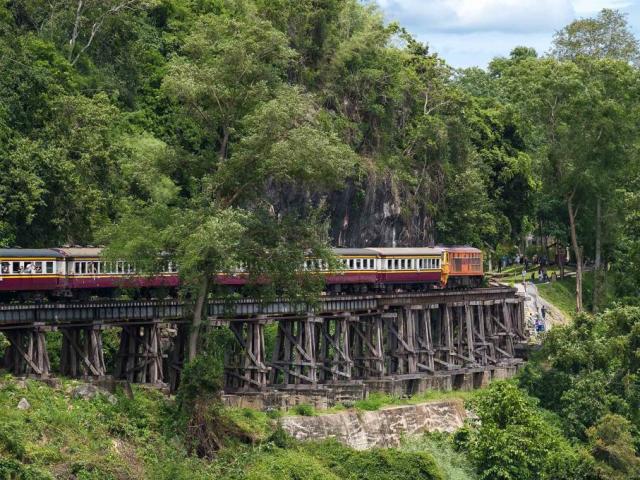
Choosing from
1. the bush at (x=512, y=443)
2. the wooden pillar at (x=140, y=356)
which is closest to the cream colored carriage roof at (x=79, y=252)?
the wooden pillar at (x=140, y=356)

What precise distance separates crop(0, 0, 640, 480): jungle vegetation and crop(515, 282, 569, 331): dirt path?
8.34 ft

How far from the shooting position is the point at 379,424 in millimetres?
65312

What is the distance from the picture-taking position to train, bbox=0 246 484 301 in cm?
5891

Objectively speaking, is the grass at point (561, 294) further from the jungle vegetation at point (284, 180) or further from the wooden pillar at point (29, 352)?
the wooden pillar at point (29, 352)

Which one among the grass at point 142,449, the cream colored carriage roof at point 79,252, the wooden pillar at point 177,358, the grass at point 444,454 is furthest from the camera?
the wooden pillar at point 177,358

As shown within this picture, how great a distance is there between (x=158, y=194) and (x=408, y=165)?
28256mm

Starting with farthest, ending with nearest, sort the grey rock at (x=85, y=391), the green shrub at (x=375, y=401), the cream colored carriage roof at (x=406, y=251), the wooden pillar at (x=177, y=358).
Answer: the cream colored carriage roof at (x=406, y=251)
the green shrub at (x=375, y=401)
the wooden pillar at (x=177, y=358)
the grey rock at (x=85, y=391)

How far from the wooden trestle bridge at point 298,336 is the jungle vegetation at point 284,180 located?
389 centimetres

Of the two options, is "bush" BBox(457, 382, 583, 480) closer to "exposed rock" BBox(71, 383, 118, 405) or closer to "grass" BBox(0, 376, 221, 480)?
"grass" BBox(0, 376, 221, 480)

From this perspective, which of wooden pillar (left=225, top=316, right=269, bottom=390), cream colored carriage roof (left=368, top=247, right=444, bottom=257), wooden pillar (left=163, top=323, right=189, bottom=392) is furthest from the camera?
cream colored carriage roof (left=368, top=247, right=444, bottom=257)

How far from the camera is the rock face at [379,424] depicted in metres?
61.9

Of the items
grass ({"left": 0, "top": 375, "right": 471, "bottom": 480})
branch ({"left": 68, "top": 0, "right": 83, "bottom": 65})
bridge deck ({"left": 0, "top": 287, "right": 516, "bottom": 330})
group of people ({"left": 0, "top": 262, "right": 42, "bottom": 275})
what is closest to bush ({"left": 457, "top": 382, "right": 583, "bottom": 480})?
grass ({"left": 0, "top": 375, "right": 471, "bottom": 480})

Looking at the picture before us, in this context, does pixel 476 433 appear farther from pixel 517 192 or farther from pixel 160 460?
pixel 517 192

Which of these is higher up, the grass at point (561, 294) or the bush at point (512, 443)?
the grass at point (561, 294)
